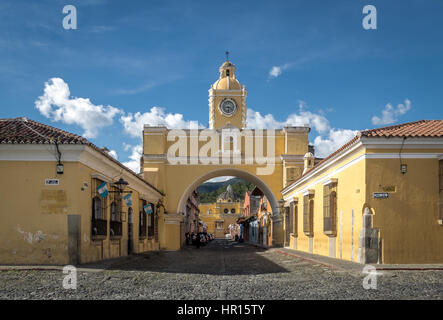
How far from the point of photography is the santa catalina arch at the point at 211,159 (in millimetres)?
28422

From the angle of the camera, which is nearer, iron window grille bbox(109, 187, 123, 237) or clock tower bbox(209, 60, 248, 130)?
iron window grille bbox(109, 187, 123, 237)

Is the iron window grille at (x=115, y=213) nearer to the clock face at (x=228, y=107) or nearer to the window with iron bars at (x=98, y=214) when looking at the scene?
the window with iron bars at (x=98, y=214)

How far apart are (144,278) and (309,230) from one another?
39.3 ft

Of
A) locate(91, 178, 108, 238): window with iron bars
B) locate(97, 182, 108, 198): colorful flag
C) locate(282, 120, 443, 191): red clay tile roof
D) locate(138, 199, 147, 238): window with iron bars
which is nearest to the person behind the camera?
locate(282, 120, 443, 191): red clay tile roof

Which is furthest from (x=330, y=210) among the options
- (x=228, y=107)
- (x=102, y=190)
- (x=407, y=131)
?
(x=228, y=107)

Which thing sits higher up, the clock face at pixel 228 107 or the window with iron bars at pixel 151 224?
the clock face at pixel 228 107

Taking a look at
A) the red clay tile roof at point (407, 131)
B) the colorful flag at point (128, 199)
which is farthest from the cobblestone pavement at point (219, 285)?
the colorful flag at point (128, 199)

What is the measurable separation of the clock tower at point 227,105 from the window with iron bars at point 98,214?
55.1 ft

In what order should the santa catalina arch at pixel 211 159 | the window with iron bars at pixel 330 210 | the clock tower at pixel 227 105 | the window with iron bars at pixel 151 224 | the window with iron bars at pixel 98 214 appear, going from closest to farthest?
the window with iron bars at pixel 98 214 < the window with iron bars at pixel 330 210 < the window with iron bars at pixel 151 224 < the santa catalina arch at pixel 211 159 < the clock tower at pixel 227 105

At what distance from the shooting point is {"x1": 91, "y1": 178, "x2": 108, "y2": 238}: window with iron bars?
549 inches

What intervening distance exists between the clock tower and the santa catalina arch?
2692mm

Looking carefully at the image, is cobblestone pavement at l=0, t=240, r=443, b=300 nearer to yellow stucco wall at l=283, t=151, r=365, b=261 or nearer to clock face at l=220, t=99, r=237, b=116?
yellow stucco wall at l=283, t=151, r=365, b=261

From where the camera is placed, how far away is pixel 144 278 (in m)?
9.98

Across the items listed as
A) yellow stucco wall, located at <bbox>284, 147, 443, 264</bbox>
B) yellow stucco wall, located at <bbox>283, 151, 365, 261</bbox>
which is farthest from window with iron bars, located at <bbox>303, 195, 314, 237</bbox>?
yellow stucco wall, located at <bbox>284, 147, 443, 264</bbox>
